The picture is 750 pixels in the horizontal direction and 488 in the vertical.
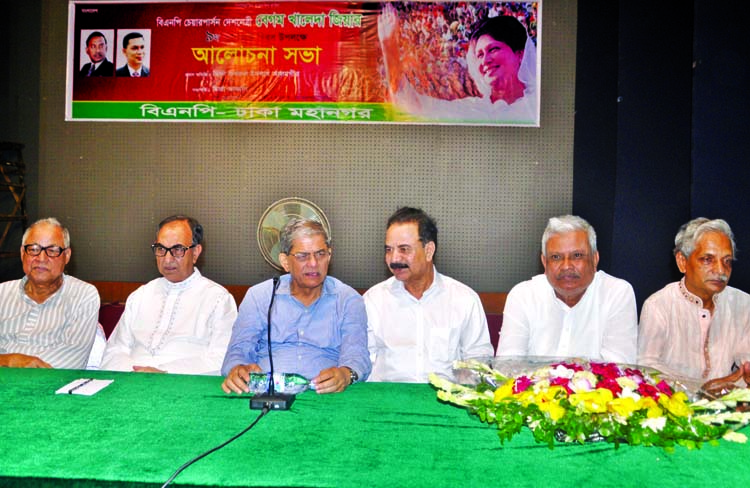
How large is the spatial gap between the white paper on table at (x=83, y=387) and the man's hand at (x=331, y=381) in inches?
28.4

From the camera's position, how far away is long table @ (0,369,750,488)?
138cm

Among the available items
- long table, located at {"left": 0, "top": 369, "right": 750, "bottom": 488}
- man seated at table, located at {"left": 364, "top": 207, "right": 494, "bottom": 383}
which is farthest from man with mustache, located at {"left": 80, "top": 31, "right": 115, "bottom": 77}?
long table, located at {"left": 0, "top": 369, "right": 750, "bottom": 488}

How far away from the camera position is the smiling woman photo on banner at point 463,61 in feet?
14.7

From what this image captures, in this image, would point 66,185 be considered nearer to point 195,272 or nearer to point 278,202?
point 278,202

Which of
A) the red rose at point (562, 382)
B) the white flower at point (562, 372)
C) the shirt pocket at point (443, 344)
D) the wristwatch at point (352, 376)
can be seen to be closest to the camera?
the red rose at point (562, 382)

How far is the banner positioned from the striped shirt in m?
1.90

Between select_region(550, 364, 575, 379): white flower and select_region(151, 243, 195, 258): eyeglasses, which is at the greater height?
select_region(151, 243, 195, 258): eyeglasses

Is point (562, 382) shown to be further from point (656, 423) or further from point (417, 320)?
point (417, 320)

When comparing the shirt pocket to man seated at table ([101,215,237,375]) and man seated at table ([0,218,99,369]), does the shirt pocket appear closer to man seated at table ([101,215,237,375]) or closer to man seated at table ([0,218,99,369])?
man seated at table ([101,215,237,375])

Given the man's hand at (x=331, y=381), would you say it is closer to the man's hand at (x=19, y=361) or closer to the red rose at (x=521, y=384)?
the red rose at (x=521, y=384)

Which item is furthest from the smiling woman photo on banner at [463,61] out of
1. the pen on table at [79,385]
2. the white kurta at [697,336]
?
the pen on table at [79,385]

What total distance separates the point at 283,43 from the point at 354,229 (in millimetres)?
1488

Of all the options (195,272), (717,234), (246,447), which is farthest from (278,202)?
(246,447)

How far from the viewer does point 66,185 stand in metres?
4.92
